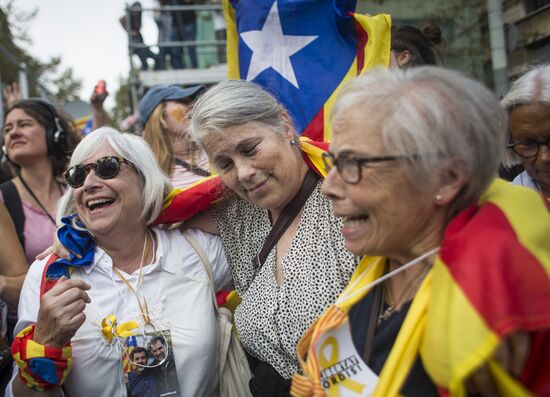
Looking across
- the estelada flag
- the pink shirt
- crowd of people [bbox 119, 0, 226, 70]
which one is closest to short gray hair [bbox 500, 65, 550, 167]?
the estelada flag

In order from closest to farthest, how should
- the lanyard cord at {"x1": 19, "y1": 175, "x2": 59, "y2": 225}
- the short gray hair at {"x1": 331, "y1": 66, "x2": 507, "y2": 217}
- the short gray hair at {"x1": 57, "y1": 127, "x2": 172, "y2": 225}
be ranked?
the short gray hair at {"x1": 331, "y1": 66, "x2": 507, "y2": 217} → the short gray hair at {"x1": 57, "y1": 127, "x2": 172, "y2": 225} → the lanyard cord at {"x1": 19, "y1": 175, "x2": 59, "y2": 225}

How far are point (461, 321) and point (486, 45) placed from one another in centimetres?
368

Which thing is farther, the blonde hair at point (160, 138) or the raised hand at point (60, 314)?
the blonde hair at point (160, 138)

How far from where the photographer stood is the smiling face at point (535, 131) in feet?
7.59

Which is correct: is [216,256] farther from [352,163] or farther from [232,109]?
[352,163]

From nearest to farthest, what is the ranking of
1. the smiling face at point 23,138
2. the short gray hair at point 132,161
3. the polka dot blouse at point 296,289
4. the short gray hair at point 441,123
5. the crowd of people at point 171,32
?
the short gray hair at point 441,123
the polka dot blouse at point 296,289
the short gray hair at point 132,161
the smiling face at point 23,138
the crowd of people at point 171,32

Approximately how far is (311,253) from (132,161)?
1.02 meters

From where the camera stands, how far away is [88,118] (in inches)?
312

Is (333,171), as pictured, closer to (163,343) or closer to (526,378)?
(526,378)

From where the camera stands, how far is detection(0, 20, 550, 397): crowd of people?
1.18 meters

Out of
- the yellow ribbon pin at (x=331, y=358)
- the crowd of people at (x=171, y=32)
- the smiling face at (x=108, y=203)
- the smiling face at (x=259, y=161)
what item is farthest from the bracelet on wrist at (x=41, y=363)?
the crowd of people at (x=171, y=32)

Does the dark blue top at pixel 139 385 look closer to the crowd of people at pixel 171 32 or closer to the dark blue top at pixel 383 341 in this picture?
the dark blue top at pixel 383 341

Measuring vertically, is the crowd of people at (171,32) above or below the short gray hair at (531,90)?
above

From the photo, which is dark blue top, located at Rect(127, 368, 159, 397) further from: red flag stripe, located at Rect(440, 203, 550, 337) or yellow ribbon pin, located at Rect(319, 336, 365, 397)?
red flag stripe, located at Rect(440, 203, 550, 337)
